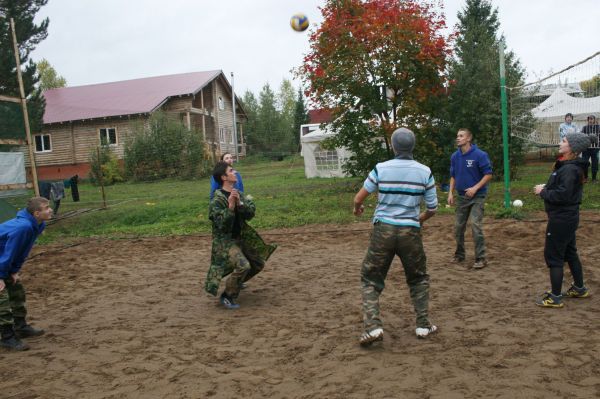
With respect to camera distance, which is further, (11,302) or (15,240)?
(11,302)

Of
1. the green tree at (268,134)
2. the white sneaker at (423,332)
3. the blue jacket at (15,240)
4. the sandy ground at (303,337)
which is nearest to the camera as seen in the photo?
the sandy ground at (303,337)

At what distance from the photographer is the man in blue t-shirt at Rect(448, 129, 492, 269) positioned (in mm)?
7352

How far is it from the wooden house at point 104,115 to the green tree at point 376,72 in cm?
1684

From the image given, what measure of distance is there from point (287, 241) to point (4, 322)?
5969mm

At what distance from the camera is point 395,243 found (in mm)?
4617

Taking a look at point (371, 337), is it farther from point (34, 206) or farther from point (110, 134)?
point (110, 134)

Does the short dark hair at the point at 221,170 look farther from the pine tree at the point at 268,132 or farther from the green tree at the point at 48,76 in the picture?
the green tree at the point at 48,76

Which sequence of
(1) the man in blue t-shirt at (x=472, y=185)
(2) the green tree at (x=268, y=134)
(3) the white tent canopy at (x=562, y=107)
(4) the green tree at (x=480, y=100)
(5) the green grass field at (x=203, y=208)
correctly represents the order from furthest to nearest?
(2) the green tree at (x=268, y=134) → (3) the white tent canopy at (x=562, y=107) → (4) the green tree at (x=480, y=100) → (5) the green grass field at (x=203, y=208) → (1) the man in blue t-shirt at (x=472, y=185)

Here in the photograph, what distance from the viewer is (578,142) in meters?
5.25

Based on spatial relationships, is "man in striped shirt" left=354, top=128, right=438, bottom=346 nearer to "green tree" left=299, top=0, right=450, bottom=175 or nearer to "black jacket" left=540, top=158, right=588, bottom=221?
"black jacket" left=540, top=158, right=588, bottom=221

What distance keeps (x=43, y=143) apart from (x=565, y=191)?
35.1 metres

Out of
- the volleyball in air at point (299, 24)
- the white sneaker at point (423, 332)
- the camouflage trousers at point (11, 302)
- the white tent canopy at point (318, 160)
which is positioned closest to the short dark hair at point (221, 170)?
the camouflage trousers at point (11, 302)

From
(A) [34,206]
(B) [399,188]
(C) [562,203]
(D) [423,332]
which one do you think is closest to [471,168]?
(C) [562,203]

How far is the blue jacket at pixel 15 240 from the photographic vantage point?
4.84 metres
